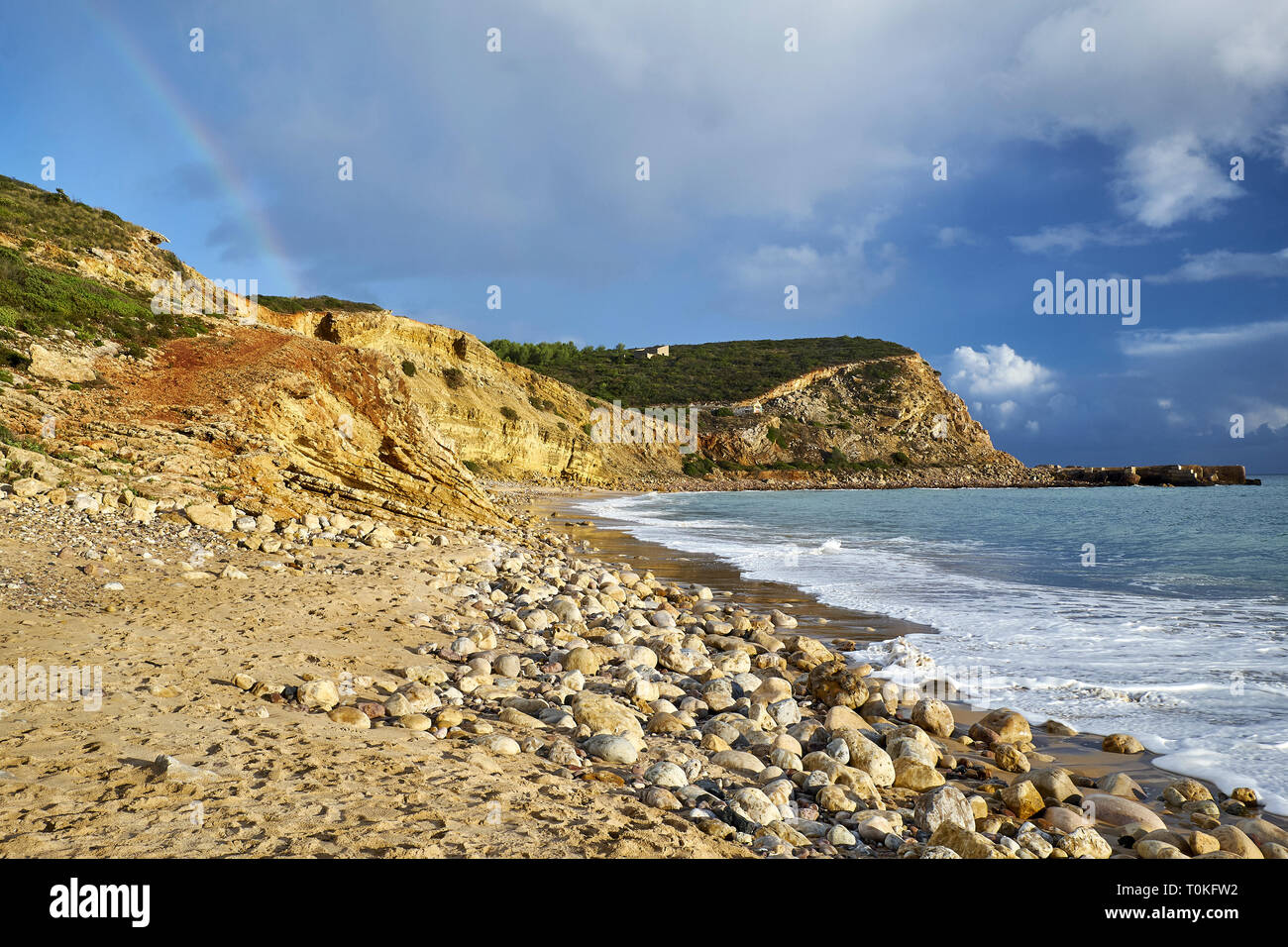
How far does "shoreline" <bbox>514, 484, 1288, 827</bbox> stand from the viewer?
5602 millimetres

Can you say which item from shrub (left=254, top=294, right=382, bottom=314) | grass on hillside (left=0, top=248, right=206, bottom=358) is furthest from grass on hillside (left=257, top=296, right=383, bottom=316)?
grass on hillside (left=0, top=248, right=206, bottom=358)

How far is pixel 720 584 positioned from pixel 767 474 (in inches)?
2750

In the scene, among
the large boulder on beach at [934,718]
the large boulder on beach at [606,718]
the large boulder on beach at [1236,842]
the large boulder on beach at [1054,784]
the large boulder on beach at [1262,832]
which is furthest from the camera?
the large boulder on beach at [934,718]

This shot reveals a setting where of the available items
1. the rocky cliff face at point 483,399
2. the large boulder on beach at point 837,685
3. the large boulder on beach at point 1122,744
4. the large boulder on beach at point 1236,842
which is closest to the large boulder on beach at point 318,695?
the large boulder on beach at point 837,685

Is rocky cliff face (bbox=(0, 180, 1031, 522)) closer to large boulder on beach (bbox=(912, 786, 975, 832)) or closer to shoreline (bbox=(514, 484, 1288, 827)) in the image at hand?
shoreline (bbox=(514, 484, 1288, 827))

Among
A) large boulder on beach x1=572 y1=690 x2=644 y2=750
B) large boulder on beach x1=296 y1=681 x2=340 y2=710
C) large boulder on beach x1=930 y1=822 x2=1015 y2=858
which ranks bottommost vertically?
large boulder on beach x1=930 y1=822 x2=1015 y2=858

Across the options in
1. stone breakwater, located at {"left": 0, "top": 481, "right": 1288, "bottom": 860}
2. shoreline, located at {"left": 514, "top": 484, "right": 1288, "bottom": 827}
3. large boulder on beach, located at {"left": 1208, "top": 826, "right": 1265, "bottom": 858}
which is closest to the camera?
stone breakwater, located at {"left": 0, "top": 481, "right": 1288, "bottom": 860}

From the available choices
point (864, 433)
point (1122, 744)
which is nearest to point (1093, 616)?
point (1122, 744)

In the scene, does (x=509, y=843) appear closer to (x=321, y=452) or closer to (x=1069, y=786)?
(x=1069, y=786)

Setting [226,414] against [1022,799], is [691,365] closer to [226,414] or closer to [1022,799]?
[226,414]

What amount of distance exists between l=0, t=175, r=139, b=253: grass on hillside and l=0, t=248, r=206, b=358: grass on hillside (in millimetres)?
2782

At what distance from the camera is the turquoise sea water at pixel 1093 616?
6.57m

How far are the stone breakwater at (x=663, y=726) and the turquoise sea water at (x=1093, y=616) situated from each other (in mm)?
952

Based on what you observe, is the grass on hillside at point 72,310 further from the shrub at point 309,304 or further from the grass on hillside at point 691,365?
the grass on hillside at point 691,365
